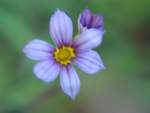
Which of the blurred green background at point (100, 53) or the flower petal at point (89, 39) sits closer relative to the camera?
the flower petal at point (89, 39)

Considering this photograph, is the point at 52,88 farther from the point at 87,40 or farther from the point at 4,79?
the point at 87,40

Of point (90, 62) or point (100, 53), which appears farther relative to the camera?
point (100, 53)

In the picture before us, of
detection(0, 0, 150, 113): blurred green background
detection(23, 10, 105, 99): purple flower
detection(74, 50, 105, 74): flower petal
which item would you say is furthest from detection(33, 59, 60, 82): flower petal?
detection(0, 0, 150, 113): blurred green background

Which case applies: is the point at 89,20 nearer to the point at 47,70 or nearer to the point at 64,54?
the point at 64,54

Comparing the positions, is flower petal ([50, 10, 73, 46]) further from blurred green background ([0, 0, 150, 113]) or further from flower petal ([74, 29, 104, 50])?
blurred green background ([0, 0, 150, 113])

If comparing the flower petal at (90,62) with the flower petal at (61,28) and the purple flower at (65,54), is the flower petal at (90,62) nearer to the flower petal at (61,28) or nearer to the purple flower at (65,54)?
the purple flower at (65,54)

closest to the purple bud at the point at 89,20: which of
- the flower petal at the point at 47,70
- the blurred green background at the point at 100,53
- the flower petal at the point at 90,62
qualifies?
the flower petal at the point at 90,62

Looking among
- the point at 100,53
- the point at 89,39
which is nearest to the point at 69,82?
the point at 89,39
